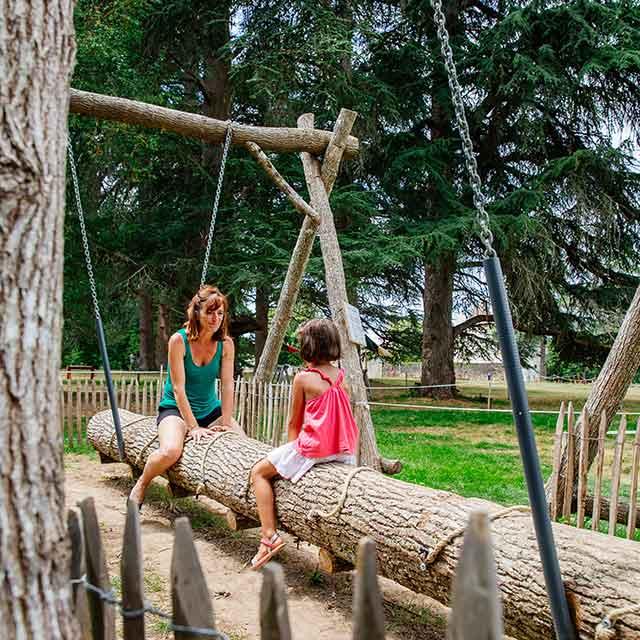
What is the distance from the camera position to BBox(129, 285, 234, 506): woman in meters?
5.09

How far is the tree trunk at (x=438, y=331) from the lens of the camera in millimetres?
18406

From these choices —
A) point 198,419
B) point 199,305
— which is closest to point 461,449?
point 198,419

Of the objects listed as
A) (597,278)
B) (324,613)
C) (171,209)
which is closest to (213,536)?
(324,613)

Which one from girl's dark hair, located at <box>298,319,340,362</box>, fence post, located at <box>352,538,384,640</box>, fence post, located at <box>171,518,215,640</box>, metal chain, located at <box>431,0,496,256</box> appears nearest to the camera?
fence post, located at <box>352,538,384,640</box>

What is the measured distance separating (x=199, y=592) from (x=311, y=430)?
260cm

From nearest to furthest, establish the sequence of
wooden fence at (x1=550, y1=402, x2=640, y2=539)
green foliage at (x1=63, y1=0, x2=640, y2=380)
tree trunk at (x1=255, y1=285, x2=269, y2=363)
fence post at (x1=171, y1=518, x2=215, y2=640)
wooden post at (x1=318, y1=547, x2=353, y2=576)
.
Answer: fence post at (x1=171, y1=518, x2=215, y2=640) → wooden post at (x1=318, y1=547, x2=353, y2=576) → wooden fence at (x1=550, y1=402, x2=640, y2=539) → green foliage at (x1=63, y1=0, x2=640, y2=380) → tree trunk at (x1=255, y1=285, x2=269, y2=363)

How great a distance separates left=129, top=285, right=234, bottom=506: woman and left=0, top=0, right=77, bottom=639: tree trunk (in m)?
3.16

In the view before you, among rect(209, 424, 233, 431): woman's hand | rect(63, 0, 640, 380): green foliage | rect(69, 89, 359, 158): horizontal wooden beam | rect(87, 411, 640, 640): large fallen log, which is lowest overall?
rect(87, 411, 640, 640): large fallen log

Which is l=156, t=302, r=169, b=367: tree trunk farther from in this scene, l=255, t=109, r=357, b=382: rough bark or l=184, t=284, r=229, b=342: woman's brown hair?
l=184, t=284, r=229, b=342: woman's brown hair

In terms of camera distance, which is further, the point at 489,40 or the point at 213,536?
the point at 489,40

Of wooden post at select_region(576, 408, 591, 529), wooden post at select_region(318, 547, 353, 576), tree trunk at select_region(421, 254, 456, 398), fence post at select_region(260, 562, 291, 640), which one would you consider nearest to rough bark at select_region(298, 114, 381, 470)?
wooden post at select_region(576, 408, 591, 529)

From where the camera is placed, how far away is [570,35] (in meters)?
15.9

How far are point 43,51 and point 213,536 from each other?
3.99 meters

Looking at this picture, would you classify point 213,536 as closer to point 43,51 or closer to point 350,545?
point 350,545
